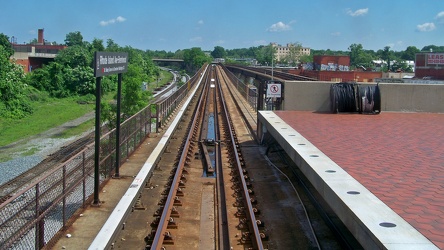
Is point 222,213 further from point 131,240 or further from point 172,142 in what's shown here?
point 172,142

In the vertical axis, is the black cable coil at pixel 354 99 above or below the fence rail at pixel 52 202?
above

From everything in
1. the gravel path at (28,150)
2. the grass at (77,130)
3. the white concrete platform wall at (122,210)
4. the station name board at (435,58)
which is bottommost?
the gravel path at (28,150)

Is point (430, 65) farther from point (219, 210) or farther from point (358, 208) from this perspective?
point (358, 208)

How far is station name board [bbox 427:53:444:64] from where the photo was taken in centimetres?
6019

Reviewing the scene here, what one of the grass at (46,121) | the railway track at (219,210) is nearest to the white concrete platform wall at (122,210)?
the railway track at (219,210)

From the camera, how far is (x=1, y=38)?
66.6 m

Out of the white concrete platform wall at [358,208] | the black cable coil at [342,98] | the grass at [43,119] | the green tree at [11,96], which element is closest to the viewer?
the white concrete platform wall at [358,208]

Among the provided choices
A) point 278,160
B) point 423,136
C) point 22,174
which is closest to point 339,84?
point 278,160

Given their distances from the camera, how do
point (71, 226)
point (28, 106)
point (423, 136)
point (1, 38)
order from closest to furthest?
point (71, 226) → point (423, 136) → point (28, 106) → point (1, 38)

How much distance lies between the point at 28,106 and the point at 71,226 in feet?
119

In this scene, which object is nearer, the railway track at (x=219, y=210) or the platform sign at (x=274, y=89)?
the railway track at (x=219, y=210)

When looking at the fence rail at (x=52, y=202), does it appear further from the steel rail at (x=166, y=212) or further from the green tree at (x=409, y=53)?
the green tree at (x=409, y=53)

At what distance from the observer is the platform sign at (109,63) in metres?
8.21

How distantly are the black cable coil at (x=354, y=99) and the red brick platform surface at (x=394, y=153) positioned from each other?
434mm
